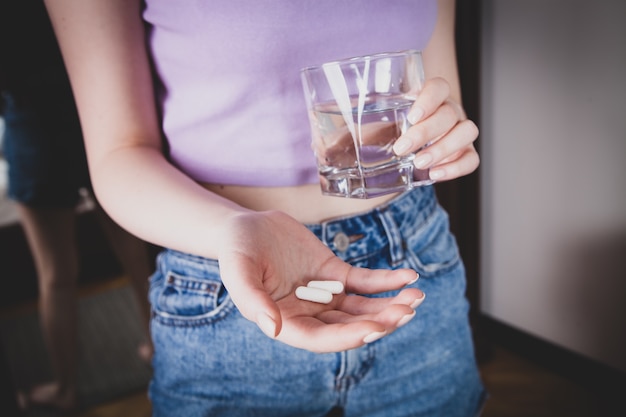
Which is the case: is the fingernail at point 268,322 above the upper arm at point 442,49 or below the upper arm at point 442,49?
below

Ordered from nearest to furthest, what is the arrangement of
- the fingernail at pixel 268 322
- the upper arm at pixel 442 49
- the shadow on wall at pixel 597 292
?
the fingernail at pixel 268 322 < the upper arm at pixel 442 49 < the shadow on wall at pixel 597 292

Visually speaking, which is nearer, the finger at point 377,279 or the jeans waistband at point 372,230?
the finger at point 377,279

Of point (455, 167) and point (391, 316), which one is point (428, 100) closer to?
point (455, 167)

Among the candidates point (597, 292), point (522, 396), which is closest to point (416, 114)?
point (597, 292)

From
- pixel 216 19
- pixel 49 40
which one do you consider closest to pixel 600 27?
pixel 216 19

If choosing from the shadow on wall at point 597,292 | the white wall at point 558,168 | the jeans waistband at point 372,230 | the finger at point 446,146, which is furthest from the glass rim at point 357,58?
the shadow on wall at point 597,292

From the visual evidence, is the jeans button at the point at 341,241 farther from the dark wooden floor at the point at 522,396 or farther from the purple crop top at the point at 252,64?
the dark wooden floor at the point at 522,396

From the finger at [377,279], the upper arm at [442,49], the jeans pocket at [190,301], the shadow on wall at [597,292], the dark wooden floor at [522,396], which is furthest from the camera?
the dark wooden floor at [522,396]

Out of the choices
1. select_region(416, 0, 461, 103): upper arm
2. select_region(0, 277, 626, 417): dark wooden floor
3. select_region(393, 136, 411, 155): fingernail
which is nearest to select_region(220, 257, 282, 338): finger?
select_region(393, 136, 411, 155): fingernail
